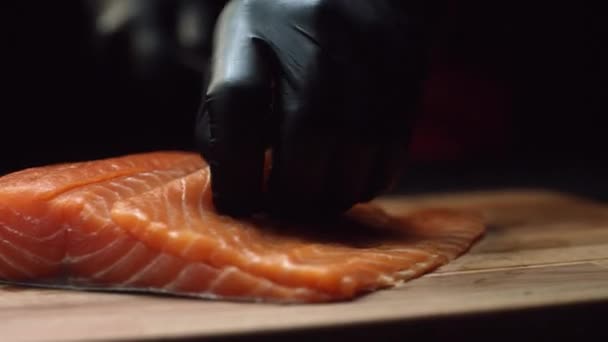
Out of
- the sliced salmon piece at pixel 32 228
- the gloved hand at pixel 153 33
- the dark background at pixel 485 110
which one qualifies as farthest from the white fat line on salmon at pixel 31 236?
the dark background at pixel 485 110

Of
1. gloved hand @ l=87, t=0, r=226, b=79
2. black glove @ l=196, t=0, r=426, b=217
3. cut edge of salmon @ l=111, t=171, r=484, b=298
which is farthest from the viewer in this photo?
gloved hand @ l=87, t=0, r=226, b=79

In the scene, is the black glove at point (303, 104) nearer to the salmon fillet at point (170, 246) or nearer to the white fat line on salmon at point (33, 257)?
the salmon fillet at point (170, 246)

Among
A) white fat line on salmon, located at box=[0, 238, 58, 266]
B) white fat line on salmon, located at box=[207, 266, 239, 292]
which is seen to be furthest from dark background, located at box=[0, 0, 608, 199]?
white fat line on salmon, located at box=[207, 266, 239, 292]

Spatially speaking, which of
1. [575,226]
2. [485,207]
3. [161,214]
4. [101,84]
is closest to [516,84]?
[485,207]

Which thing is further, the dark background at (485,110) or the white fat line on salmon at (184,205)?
the dark background at (485,110)

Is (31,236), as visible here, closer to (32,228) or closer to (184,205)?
(32,228)

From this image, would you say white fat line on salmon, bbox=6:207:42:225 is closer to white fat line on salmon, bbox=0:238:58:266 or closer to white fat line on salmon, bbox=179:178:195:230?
white fat line on salmon, bbox=0:238:58:266
